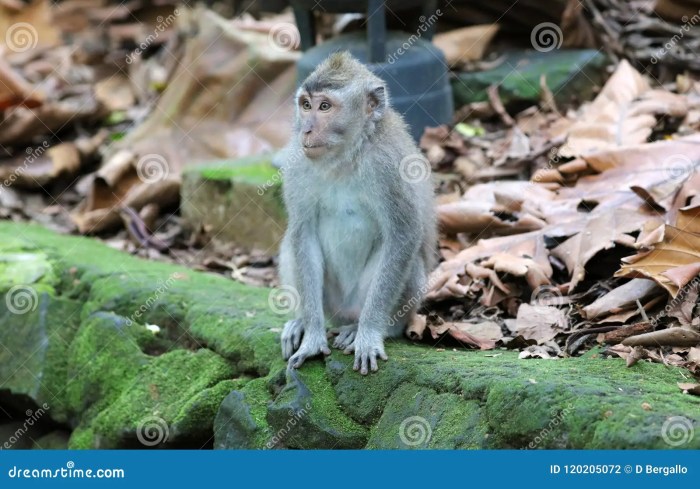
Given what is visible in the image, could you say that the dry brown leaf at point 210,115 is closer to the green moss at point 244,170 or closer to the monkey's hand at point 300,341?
the green moss at point 244,170

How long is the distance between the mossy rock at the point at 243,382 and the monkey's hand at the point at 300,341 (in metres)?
0.06

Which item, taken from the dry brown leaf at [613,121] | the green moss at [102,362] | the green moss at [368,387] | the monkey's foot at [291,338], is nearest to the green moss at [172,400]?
the green moss at [102,362]

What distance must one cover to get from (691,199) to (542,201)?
54.9 inches

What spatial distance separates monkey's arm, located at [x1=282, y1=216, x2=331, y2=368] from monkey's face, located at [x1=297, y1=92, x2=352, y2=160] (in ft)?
2.07

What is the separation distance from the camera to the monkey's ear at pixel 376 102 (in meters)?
5.75

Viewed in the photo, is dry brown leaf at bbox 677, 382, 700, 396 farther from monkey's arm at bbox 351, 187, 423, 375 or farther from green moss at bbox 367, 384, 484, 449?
monkey's arm at bbox 351, 187, 423, 375

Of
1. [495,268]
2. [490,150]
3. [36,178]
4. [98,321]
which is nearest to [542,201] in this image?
[495,268]

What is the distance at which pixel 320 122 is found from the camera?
555 centimetres

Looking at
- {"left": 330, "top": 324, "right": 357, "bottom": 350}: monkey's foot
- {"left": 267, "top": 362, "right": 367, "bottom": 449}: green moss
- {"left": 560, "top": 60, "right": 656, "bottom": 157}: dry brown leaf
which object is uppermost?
{"left": 560, "top": 60, "right": 656, "bottom": 157}: dry brown leaf

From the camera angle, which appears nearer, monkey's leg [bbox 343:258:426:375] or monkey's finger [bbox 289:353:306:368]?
monkey's leg [bbox 343:258:426:375]

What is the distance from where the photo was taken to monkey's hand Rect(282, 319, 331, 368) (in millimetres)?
5625

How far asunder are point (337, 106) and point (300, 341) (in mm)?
1436

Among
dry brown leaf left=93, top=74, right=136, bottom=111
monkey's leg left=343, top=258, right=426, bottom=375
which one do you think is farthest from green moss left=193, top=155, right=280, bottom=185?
dry brown leaf left=93, top=74, right=136, bottom=111

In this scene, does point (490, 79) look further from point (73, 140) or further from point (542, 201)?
point (73, 140)
